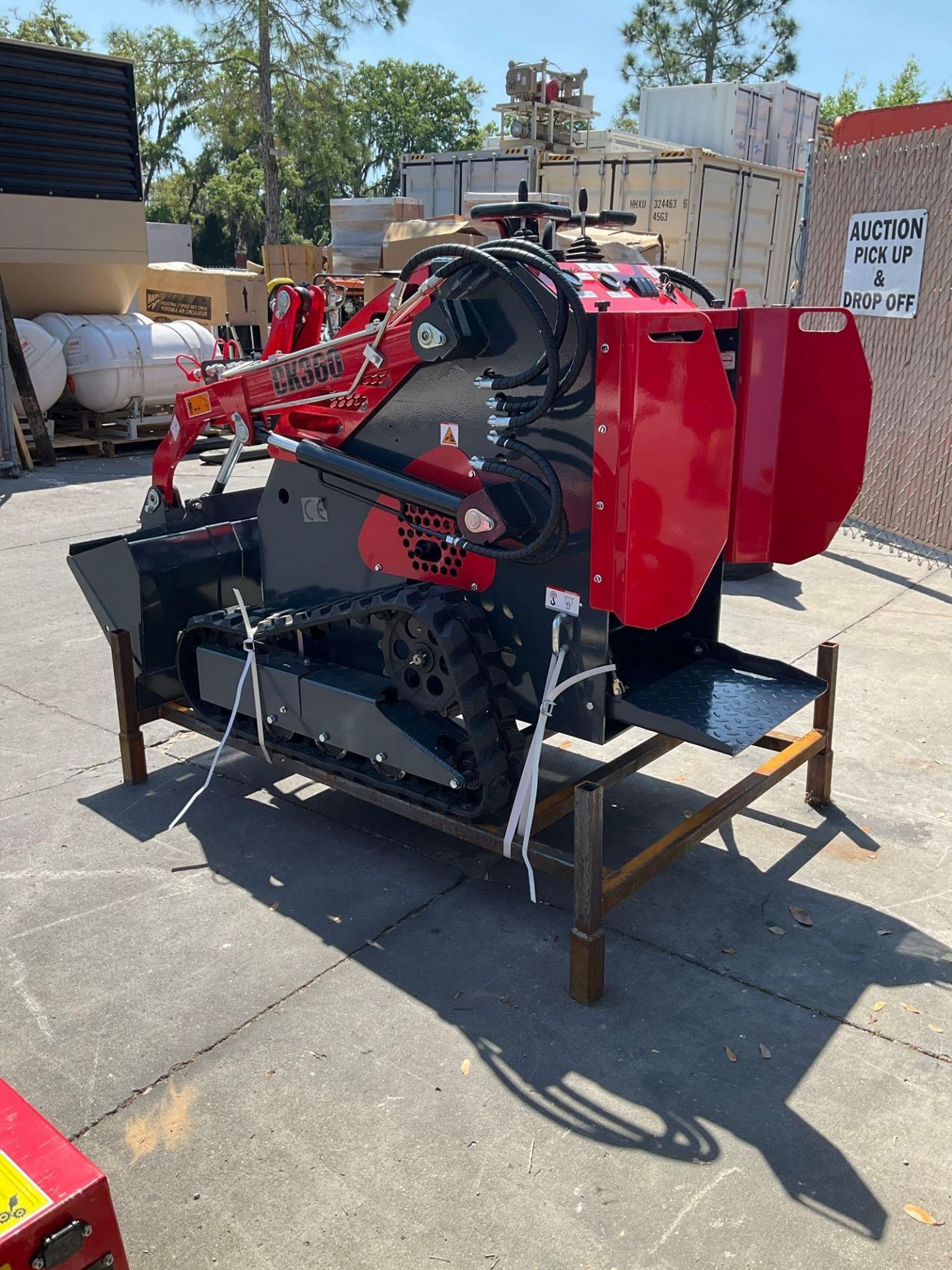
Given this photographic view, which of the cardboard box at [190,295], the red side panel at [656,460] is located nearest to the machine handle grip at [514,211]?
the red side panel at [656,460]

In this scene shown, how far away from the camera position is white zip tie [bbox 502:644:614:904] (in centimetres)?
335

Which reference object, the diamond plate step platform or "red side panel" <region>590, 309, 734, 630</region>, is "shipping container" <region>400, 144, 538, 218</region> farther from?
"red side panel" <region>590, 309, 734, 630</region>

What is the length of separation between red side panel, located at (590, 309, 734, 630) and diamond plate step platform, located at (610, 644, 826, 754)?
33 cm

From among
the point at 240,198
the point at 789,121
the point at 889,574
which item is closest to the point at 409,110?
the point at 240,198

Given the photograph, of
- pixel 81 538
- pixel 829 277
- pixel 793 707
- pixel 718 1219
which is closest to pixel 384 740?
pixel 793 707

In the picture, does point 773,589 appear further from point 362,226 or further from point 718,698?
point 362,226

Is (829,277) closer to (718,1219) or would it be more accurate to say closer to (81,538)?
(81,538)

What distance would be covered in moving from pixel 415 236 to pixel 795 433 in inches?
384

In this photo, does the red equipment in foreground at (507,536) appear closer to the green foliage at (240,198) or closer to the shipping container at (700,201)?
the shipping container at (700,201)

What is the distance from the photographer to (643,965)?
11.0 feet

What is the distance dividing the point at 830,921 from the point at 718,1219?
1.35m

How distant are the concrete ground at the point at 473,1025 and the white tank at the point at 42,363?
7.92 meters

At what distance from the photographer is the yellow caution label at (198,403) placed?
14.8ft

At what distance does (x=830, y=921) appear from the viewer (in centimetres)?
359
